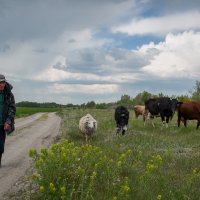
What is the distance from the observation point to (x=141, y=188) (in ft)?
27.0

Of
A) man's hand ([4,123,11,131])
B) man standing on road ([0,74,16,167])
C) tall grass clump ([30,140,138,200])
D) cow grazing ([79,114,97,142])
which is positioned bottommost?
tall grass clump ([30,140,138,200])

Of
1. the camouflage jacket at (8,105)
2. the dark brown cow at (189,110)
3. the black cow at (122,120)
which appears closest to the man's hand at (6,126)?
the camouflage jacket at (8,105)

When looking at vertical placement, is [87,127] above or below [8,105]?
below

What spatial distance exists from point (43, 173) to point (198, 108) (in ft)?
68.0

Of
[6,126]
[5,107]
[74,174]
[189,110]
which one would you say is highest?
[189,110]

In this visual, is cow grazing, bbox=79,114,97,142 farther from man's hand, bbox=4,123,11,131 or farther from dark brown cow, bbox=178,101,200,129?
dark brown cow, bbox=178,101,200,129

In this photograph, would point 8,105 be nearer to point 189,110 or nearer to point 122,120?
point 122,120

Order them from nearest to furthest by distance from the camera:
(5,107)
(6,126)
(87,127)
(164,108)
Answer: (6,126), (5,107), (87,127), (164,108)

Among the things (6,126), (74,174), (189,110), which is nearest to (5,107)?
(6,126)

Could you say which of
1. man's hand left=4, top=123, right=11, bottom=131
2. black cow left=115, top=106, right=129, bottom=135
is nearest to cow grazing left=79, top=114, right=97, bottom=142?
black cow left=115, top=106, right=129, bottom=135

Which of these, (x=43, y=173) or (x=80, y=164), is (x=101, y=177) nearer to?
(x=80, y=164)

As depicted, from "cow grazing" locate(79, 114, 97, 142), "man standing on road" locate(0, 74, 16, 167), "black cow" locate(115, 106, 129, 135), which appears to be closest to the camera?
"man standing on road" locate(0, 74, 16, 167)

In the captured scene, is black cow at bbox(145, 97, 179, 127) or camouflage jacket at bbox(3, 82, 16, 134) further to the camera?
black cow at bbox(145, 97, 179, 127)

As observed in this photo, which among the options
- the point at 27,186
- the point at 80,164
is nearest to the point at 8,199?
the point at 27,186
